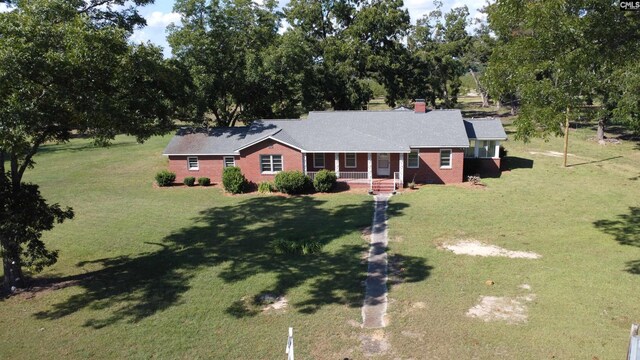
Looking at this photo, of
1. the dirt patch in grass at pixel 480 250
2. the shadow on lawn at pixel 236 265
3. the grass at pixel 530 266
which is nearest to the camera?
the grass at pixel 530 266

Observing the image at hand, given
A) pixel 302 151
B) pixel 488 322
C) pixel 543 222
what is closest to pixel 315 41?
pixel 302 151

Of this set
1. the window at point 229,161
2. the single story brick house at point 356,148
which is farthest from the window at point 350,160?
the window at point 229,161

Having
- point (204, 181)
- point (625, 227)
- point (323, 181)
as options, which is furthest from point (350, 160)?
point (625, 227)

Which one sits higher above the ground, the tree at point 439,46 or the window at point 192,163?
the tree at point 439,46

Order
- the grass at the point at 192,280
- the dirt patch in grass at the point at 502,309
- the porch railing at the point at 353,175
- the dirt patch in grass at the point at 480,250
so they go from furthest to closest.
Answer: the porch railing at the point at 353,175, the dirt patch in grass at the point at 480,250, the dirt patch in grass at the point at 502,309, the grass at the point at 192,280

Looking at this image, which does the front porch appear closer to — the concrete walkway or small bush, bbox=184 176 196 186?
the concrete walkway

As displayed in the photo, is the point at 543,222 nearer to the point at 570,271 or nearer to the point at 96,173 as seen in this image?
the point at 570,271

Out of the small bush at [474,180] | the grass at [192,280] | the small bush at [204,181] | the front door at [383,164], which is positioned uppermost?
the front door at [383,164]

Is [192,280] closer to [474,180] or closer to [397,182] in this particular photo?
[397,182]

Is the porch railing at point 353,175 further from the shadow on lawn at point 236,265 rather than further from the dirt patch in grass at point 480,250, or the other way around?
the dirt patch in grass at point 480,250
